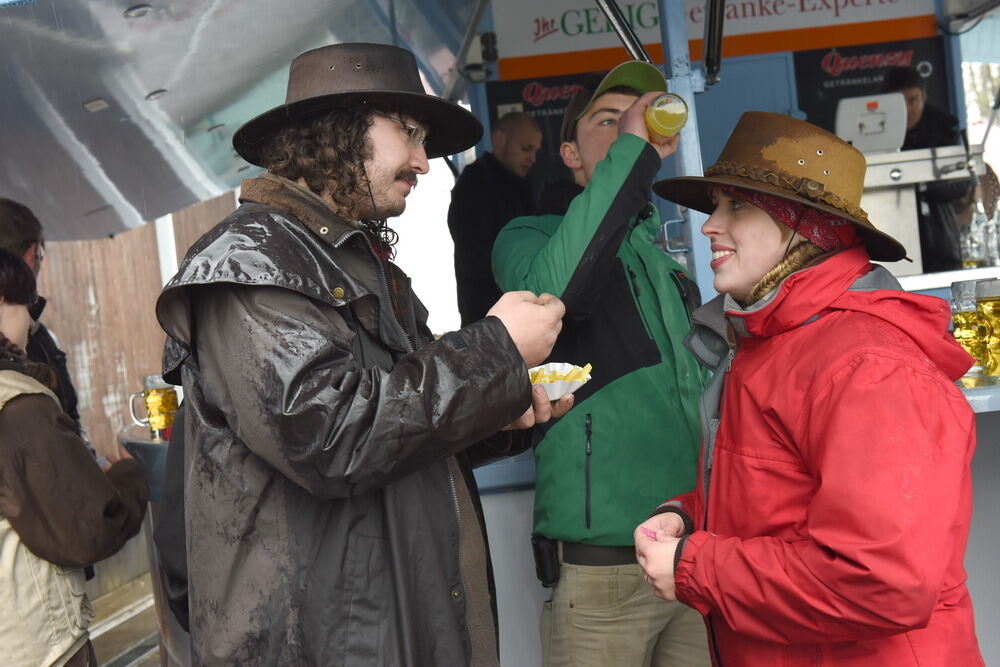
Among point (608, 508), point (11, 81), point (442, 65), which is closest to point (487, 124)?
point (442, 65)

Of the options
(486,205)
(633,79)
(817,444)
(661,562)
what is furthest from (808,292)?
(486,205)

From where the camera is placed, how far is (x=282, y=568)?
1.64 m

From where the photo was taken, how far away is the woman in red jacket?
141cm

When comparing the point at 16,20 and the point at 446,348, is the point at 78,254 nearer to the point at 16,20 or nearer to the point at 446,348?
the point at 16,20

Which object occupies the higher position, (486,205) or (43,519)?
(486,205)

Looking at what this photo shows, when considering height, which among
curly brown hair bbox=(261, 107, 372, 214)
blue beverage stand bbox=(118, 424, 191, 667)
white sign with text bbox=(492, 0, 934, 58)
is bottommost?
blue beverage stand bbox=(118, 424, 191, 667)

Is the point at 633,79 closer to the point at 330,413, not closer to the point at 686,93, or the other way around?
the point at 686,93

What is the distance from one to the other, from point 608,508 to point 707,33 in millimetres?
1484

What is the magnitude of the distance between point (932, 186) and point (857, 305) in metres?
5.82

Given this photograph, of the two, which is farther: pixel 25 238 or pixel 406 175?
pixel 25 238

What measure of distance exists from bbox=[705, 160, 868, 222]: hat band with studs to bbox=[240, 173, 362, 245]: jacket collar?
2.35 feet

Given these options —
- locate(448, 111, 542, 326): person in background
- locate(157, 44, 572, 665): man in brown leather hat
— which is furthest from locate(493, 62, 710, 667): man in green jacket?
locate(448, 111, 542, 326): person in background

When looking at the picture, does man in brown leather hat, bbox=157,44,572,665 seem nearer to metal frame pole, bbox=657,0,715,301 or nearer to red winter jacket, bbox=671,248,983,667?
red winter jacket, bbox=671,248,983,667

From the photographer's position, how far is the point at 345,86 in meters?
→ 1.86
